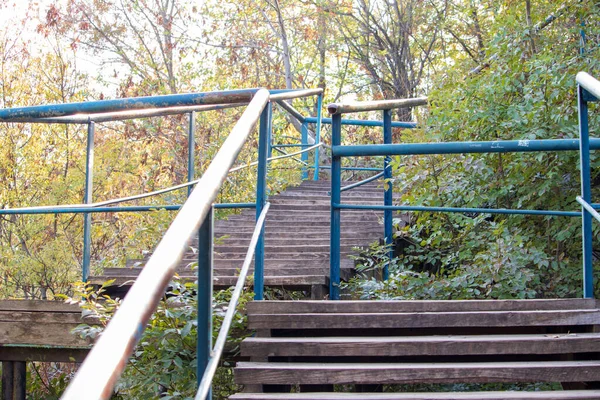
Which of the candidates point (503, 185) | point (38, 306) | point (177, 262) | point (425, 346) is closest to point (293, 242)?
point (503, 185)

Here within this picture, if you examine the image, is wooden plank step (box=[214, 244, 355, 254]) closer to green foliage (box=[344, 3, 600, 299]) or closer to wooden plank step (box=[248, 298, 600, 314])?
green foliage (box=[344, 3, 600, 299])

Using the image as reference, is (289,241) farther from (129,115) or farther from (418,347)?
(418,347)

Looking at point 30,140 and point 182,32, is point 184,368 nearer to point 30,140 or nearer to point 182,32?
point 30,140

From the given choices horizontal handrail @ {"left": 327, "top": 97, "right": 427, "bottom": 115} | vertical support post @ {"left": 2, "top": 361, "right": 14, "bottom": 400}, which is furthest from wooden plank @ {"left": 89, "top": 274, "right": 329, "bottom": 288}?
vertical support post @ {"left": 2, "top": 361, "right": 14, "bottom": 400}

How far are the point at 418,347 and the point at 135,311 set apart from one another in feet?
6.03

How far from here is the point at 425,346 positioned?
2.54 m

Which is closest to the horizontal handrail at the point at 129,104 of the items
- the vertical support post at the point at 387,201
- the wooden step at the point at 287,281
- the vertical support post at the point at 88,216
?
the vertical support post at the point at 88,216

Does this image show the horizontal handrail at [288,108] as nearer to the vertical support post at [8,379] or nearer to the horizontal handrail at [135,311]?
the vertical support post at [8,379]

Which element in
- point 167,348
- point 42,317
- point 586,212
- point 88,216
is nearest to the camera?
point 167,348

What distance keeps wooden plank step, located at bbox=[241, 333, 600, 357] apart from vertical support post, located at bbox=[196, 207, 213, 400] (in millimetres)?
1078

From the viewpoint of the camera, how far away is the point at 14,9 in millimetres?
13875

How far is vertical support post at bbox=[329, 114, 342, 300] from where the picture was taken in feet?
11.2

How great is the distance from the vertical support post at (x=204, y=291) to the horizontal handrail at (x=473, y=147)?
1.88 m

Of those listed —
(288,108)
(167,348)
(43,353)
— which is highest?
(288,108)
